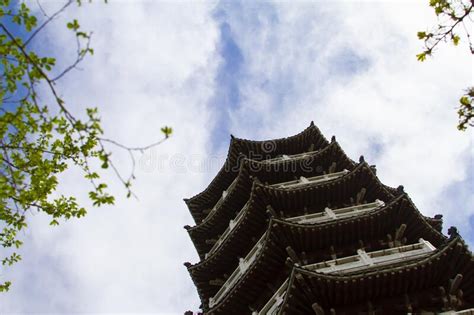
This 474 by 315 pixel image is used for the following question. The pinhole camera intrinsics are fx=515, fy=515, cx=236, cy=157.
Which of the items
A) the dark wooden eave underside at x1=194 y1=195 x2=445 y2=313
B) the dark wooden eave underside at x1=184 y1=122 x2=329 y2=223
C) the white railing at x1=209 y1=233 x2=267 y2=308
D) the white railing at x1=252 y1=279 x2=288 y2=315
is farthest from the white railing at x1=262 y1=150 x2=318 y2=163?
the white railing at x1=252 y1=279 x2=288 y2=315

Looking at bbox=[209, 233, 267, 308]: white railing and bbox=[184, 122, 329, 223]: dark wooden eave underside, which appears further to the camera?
bbox=[184, 122, 329, 223]: dark wooden eave underside

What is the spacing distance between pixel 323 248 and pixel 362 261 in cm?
186

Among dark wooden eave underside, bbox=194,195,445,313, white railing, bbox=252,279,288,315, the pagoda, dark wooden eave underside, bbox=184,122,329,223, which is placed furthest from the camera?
dark wooden eave underside, bbox=184,122,329,223

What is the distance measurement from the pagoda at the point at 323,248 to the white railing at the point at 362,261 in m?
0.03

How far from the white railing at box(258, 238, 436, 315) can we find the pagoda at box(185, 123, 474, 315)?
0.10 ft

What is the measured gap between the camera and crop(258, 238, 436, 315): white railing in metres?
14.5

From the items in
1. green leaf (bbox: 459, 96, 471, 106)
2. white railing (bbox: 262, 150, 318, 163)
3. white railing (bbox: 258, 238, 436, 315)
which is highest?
white railing (bbox: 262, 150, 318, 163)

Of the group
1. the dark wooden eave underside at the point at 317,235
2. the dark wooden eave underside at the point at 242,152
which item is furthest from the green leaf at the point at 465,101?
the dark wooden eave underside at the point at 242,152

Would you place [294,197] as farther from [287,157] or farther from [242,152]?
[242,152]

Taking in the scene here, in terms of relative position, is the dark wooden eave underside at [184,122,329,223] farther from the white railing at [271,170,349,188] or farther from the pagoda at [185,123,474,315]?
the white railing at [271,170,349,188]

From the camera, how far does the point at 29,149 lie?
26.3ft

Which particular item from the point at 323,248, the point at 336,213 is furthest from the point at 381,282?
the point at 336,213

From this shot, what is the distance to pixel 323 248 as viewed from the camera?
54.1 feet

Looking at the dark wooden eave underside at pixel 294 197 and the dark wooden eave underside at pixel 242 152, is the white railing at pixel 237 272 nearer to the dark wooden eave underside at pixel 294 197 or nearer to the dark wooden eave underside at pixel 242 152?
the dark wooden eave underside at pixel 294 197
